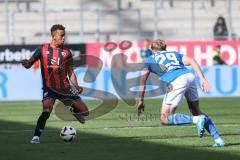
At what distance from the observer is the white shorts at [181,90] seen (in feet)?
40.5

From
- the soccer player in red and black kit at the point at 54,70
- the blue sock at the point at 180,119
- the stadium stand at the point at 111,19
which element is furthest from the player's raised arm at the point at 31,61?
the stadium stand at the point at 111,19

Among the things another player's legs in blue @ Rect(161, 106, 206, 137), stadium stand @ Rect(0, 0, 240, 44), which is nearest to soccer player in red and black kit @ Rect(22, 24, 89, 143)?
another player's legs in blue @ Rect(161, 106, 206, 137)

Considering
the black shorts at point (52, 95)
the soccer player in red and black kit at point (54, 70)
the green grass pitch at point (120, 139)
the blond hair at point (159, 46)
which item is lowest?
the green grass pitch at point (120, 139)

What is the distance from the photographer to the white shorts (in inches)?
487

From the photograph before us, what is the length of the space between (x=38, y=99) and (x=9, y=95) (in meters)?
1.02

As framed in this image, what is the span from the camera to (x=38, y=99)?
88.7 feet

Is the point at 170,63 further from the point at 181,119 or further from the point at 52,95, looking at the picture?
the point at 52,95

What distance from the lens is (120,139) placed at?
44.5 ft

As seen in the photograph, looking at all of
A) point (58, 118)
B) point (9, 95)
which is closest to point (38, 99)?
point (9, 95)

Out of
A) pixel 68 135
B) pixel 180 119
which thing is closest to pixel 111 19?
pixel 68 135

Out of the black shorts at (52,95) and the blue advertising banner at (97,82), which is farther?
the blue advertising banner at (97,82)

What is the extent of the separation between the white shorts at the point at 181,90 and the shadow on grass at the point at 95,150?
0.73m

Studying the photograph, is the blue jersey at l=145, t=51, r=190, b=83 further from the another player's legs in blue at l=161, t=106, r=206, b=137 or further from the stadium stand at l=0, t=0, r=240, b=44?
the stadium stand at l=0, t=0, r=240, b=44

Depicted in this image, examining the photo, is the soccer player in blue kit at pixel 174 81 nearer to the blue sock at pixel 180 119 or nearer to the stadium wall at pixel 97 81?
the blue sock at pixel 180 119
